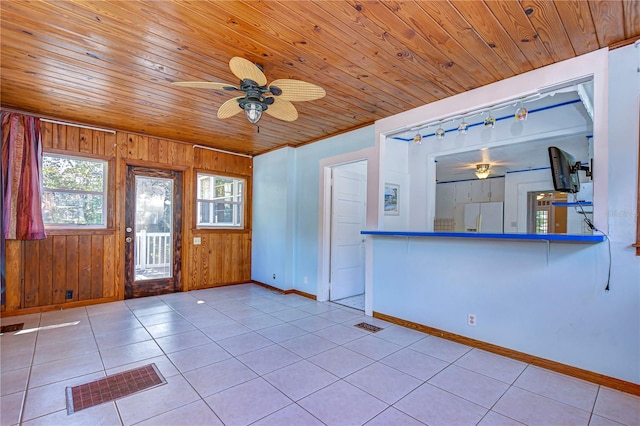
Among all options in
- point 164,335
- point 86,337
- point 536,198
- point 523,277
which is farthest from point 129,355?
point 536,198

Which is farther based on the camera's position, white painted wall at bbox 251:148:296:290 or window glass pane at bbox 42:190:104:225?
white painted wall at bbox 251:148:296:290

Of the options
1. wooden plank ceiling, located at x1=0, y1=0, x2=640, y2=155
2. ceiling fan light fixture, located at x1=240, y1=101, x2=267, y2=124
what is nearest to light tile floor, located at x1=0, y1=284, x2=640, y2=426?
ceiling fan light fixture, located at x1=240, y1=101, x2=267, y2=124

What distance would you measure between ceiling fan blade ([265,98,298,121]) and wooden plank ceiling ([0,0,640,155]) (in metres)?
0.32

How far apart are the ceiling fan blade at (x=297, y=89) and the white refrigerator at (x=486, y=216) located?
15.8 feet

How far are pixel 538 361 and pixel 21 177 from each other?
586 centimetres

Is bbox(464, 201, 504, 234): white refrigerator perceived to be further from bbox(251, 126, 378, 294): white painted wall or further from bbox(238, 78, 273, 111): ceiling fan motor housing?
bbox(238, 78, 273, 111): ceiling fan motor housing

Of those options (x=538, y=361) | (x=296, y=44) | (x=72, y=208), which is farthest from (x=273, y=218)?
(x=538, y=361)

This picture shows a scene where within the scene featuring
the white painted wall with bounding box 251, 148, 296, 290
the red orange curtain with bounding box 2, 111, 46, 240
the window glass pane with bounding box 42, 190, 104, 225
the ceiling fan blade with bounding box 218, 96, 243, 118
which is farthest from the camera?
the white painted wall with bounding box 251, 148, 296, 290

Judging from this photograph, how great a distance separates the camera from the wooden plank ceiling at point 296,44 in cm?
195

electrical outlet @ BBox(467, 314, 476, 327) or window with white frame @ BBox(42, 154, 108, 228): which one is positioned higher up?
window with white frame @ BBox(42, 154, 108, 228)

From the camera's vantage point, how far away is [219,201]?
5.74 metres

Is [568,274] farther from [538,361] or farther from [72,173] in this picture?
[72,173]

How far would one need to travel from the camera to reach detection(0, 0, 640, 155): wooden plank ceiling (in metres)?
1.95

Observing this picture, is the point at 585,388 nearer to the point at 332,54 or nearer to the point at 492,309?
the point at 492,309
